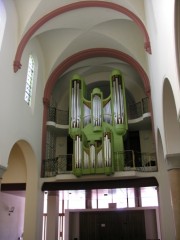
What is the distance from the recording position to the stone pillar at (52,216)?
499 inches

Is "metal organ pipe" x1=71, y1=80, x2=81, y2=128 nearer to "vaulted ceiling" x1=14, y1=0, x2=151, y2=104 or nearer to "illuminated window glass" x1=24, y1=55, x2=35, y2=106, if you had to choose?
"vaulted ceiling" x1=14, y1=0, x2=151, y2=104

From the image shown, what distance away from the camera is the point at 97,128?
1275cm

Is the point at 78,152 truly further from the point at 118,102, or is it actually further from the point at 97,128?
the point at 118,102

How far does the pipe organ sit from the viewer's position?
11688 mm

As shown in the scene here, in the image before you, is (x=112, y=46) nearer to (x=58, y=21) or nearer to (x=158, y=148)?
(x=58, y=21)

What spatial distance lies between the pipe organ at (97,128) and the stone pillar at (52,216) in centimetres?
259

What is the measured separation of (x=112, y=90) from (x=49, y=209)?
6.50 meters

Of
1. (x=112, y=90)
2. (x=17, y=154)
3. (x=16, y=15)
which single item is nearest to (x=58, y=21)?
(x=16, y=15)

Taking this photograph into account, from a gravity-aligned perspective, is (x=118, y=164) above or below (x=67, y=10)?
below

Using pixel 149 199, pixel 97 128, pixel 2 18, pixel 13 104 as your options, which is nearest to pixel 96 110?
pixel 97 128

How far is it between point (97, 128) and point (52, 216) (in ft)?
15.4

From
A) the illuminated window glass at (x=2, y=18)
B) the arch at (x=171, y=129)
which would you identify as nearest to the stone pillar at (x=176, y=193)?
the arch at (x=171, y=129)

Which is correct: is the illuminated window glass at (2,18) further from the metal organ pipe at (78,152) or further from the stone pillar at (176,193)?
the stone pillar at (176,193)

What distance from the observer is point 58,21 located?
38.5ft
